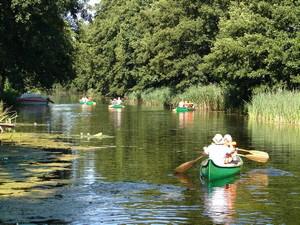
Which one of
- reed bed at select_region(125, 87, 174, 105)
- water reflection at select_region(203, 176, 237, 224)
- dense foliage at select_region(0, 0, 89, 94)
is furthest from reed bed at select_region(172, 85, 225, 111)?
water reflection at select_region(203, 176, 237, 224)

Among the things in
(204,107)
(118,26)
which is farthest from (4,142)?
(118,26)

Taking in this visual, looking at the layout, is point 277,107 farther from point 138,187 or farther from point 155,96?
point 155,96

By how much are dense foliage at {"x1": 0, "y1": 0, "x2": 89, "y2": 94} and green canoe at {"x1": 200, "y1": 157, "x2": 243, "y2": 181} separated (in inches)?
1091

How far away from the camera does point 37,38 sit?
47594 millimetres

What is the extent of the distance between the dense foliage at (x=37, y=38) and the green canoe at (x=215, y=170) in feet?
90.9

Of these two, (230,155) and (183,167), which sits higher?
(230,155)

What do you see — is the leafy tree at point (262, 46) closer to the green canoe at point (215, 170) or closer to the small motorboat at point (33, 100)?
the green canoe at point (215, 170)

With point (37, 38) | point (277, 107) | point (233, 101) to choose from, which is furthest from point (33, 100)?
point (277, 107)

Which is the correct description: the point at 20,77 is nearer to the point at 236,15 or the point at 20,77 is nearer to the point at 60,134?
the point at 236,15

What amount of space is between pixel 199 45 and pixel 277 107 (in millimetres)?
28964

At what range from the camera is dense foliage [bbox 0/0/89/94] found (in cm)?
4353

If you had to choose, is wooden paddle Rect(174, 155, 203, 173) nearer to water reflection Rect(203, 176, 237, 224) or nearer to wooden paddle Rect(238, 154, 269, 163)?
water reflection Rect(203, 176, 237, 224)

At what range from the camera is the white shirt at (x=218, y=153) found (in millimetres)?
18266

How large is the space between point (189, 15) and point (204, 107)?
1475 cm
